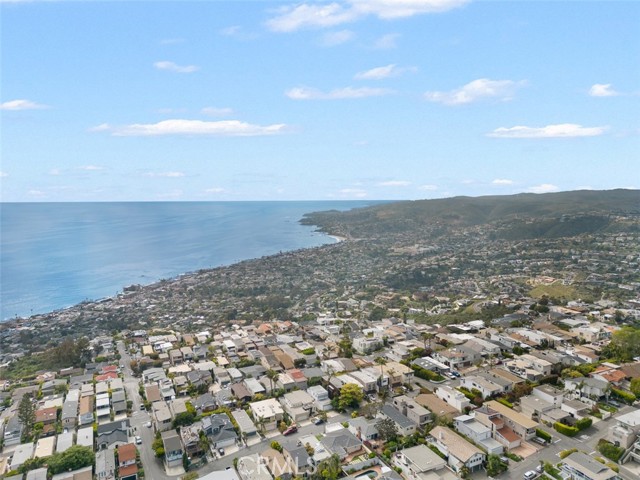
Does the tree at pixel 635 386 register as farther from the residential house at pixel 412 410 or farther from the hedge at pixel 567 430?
the residential house at pixel 412 410

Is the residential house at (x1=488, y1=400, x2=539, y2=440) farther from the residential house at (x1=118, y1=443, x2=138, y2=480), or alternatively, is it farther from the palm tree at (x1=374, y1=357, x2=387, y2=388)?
the residential house at (x1=118, y1=443, x2=138, y2=480)

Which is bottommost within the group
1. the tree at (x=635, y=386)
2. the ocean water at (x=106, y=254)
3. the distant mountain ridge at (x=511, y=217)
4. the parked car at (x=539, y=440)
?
the ocean water at (x=106, y=254)

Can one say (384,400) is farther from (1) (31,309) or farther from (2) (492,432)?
(1) (31,309)

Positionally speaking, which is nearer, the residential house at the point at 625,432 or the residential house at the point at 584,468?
the residential house at the point at 584,468

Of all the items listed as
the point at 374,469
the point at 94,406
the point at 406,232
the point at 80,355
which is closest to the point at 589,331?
the point at 374,469

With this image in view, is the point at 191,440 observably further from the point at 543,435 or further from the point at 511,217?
the point at 511,217

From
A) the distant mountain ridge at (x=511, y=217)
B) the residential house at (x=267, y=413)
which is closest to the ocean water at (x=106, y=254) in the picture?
the distant mountain ridge at (x=511, y=217)

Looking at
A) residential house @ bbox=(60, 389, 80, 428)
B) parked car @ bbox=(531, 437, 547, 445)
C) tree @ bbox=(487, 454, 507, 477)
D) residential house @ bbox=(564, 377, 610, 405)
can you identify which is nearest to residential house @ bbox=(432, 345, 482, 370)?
residential house @ bbox=(564, 377, 610, 405)
